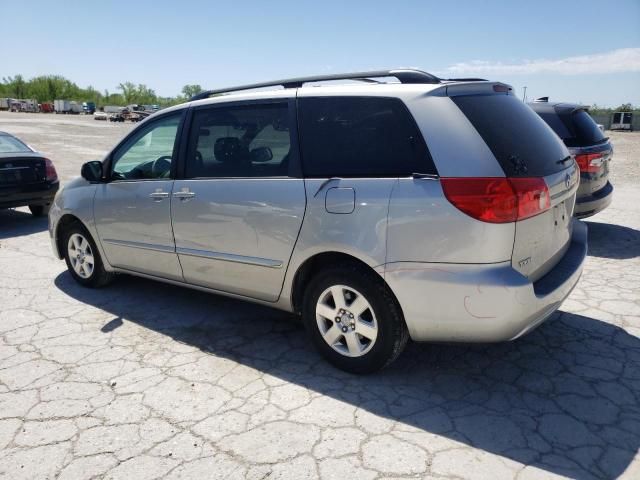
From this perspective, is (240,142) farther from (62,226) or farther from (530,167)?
(62,226)

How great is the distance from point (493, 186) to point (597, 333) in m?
1.95

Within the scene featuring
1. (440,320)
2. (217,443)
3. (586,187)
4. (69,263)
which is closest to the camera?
(217,443)

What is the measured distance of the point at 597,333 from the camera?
3838mm

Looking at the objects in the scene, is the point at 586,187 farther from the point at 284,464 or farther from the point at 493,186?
the point at 284,464

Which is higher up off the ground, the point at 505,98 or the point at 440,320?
the point at 505,98

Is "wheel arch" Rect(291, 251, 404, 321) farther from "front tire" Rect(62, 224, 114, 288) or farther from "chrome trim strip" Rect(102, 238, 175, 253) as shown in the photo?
"front tire" Rect(62, 224, 114, 288)

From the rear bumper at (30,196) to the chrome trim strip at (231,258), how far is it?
16.0ft

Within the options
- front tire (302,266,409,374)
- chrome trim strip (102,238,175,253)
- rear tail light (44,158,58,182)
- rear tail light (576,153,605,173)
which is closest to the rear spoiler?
front tire (302,266,409,374)

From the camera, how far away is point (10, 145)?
800 centimetres

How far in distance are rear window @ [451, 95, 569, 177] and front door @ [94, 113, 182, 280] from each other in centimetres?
232

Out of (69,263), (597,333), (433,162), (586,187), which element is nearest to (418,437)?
(433,162)

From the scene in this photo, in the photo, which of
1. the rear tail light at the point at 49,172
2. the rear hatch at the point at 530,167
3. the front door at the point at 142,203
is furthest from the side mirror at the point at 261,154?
the rear tail light at the point at 49,172

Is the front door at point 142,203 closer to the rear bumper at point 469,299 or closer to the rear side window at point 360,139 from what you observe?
the rear side window at point 360,139

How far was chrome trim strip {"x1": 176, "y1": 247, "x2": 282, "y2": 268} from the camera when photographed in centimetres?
344
